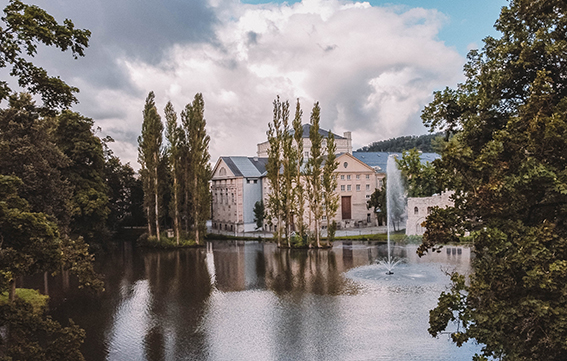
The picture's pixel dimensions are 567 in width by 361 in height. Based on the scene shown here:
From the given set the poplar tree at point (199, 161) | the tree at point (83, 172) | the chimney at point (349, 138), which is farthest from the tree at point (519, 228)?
the chimney at point (349, 138)

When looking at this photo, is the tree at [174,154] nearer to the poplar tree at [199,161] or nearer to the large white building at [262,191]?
the poplar tree at [199,161]

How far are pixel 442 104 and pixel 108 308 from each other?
15828mm

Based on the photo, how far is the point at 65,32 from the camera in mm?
7645

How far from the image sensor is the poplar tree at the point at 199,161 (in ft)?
134

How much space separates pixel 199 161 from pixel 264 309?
81.4ft

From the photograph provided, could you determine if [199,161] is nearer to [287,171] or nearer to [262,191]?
[287,171]

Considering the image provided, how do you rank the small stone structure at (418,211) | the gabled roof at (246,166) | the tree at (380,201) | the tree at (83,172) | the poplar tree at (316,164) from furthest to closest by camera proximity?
the gabled roof at (246,166) → the tree at (380,201) → the small stone structure at (418,211) → the poplar tree at (316,164) → the tree at (83,172)

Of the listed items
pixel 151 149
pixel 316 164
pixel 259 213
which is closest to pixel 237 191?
pixel 259 213

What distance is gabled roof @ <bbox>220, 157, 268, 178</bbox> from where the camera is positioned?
180ft

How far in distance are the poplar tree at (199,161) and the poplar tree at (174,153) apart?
1491 mm

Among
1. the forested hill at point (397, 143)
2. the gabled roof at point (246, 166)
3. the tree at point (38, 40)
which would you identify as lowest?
the tree at point (38, 40)

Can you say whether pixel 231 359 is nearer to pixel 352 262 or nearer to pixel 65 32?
pixel 65 32

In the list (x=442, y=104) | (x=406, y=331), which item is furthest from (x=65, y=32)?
(x=406, y=331)

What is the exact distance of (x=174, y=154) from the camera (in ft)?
136
